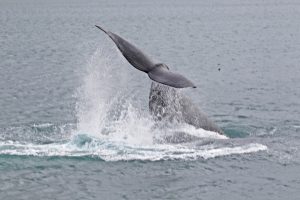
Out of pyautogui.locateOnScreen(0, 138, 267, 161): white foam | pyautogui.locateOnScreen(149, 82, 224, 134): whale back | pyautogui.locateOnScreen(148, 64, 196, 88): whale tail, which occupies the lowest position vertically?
pyautogui.locateOnScreen(0, 138, 267, 161): white foam

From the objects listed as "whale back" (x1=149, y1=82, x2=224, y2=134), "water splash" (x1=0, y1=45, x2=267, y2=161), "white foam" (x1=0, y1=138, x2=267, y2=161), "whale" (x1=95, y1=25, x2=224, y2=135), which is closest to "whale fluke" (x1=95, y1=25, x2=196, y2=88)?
"whale" (x1=95, y1=25, x2=224, y2=135)

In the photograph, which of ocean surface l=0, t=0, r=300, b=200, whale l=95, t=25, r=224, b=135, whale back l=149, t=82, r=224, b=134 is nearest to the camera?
ocean surface l=0, t=0, r=300, b=200

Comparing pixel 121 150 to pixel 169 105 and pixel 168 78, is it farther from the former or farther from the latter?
pixel 168 78

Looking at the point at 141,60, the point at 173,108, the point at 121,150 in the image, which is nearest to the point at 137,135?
the point at 121,150

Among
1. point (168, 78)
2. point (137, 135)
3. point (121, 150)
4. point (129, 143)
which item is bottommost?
point (121, 150)

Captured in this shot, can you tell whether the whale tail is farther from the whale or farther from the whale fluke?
the whale

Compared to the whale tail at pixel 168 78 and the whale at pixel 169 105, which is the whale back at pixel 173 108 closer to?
the whale at pixel 169 105

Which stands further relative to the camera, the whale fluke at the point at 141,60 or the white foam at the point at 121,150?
the white foam at the point at 121,150

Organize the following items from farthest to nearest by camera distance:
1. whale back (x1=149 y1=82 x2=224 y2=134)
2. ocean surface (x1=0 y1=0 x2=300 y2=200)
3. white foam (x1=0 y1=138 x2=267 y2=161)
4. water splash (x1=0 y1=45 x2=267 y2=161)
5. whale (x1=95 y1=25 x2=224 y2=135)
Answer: whale back (x1=149 y1=82 x2=224 y2=134), water splash (x1=0 y1=45 x2=267 y2=161), white foam (x1=0 y1=138 x2=267 y2=161), whale (x1=95 y1=25 x2=224 y2=135), ocean surface (x1=0 y1=0 x2=300 y2=200)

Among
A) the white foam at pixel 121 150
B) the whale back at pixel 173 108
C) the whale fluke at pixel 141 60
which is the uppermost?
the whale fluke at pixel 141 60

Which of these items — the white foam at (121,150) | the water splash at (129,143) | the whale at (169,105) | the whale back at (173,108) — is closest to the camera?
the whale at (169,105)

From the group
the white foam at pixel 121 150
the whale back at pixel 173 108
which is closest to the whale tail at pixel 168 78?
the whale back at pixel 173 108

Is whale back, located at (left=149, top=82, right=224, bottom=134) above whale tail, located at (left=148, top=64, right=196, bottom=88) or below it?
below

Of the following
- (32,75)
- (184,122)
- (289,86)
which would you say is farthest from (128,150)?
(32,75)
